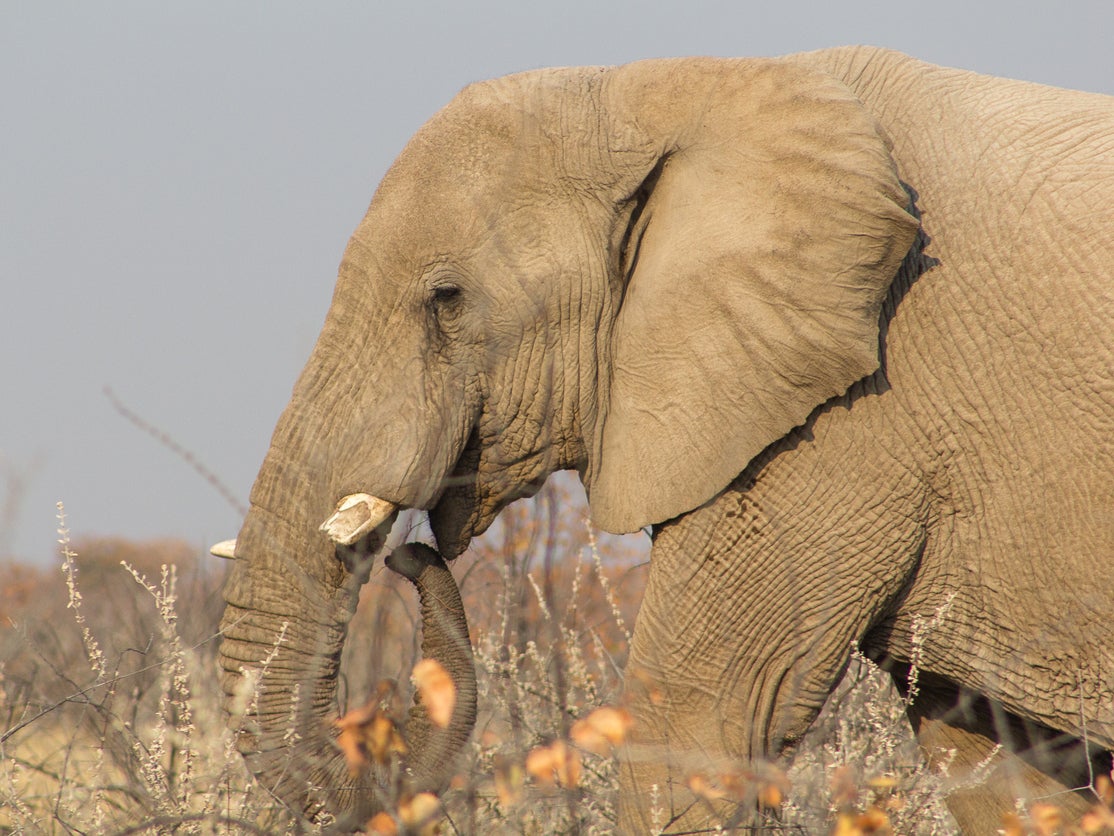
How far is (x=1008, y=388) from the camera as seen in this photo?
297 centimetres

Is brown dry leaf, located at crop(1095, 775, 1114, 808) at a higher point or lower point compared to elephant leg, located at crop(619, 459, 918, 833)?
lower

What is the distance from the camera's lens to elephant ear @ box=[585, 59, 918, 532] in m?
2.89

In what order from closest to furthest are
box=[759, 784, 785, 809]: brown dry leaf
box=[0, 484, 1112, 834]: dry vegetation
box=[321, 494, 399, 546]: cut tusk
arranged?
box=[0, 484, 1112, 834]: dry vegetation < box=[759, 784, 785, 809]: brown dry leaf < box=[321, 494, 399, 546]: cut tusk

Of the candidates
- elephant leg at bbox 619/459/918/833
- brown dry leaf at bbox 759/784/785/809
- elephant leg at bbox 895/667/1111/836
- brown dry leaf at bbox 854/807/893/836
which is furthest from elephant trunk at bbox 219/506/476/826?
elephant leg at bbox 895/667/1111/836

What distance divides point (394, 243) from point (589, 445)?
73 centimetres

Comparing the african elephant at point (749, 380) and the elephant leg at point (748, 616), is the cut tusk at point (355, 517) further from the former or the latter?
the elephant leg at point (748, 616)

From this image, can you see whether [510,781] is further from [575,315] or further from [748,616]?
[575,315]

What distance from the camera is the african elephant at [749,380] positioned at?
2939mm

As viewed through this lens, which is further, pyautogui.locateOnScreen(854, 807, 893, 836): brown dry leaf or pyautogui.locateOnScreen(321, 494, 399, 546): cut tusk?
pyautogui.locateOnScreen(321, 494, 399, 546): cut tusk

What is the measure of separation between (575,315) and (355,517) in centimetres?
75

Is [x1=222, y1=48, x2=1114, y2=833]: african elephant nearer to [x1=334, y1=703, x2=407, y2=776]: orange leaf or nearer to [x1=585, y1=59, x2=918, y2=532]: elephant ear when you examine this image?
[x1=585, y1=59, x2=918, y2=532]: elephant ear

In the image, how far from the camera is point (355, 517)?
10.2ft

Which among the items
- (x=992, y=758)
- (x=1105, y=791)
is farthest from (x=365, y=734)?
(x=992, y=758)

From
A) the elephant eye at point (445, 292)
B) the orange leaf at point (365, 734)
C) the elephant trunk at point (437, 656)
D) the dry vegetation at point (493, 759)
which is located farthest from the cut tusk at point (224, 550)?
the orange leaf at point (365, 734)
